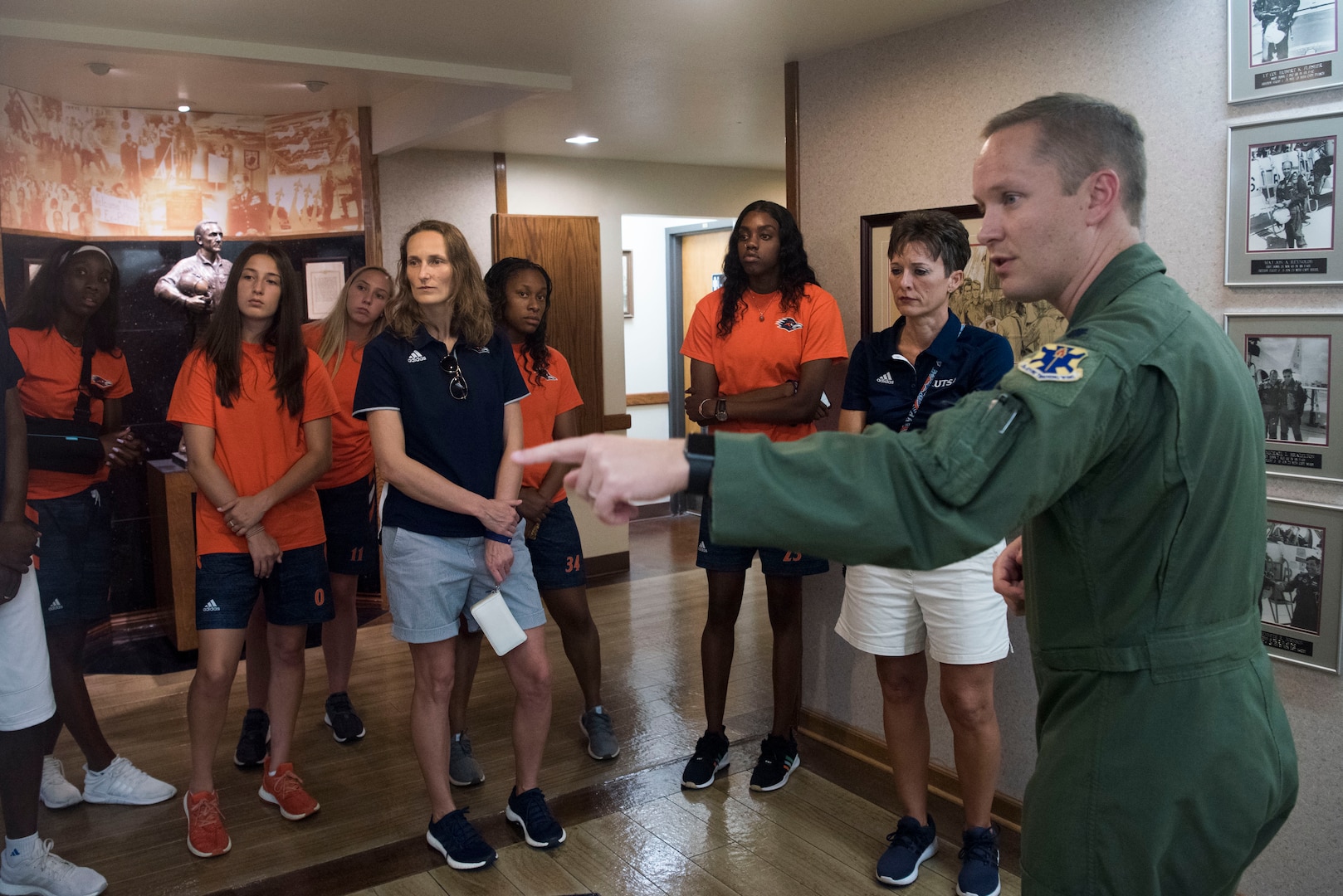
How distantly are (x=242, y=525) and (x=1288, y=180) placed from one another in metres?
2.85

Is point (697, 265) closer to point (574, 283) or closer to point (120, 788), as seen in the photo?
point (574, 283)

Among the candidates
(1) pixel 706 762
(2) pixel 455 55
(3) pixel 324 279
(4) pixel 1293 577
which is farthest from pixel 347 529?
(4) pixel 1293 577

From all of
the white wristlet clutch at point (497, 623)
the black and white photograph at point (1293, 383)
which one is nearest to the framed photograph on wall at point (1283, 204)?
the black and white photograph at point (1293, 383)

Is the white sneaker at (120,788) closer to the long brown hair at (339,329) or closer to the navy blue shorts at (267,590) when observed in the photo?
the navy blue shorts at (267,590)

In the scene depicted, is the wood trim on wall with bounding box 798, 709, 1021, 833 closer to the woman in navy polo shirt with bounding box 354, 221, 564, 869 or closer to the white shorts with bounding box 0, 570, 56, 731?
the woman in navy polo shirt with bounding box 354, 221, 564, 869

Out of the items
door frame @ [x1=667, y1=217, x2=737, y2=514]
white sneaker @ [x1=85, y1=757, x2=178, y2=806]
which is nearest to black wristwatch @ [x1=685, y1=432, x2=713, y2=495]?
white sneaker @ [x1=85, y1=757, x2=178, y2=806]

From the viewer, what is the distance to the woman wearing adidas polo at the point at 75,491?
322cm

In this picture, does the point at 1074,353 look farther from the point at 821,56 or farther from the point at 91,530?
the point at 91,530

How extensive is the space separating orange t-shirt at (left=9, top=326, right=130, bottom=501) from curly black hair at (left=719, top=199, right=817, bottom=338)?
218 cm

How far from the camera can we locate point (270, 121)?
506 cm

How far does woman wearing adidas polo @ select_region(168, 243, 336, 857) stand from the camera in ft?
9.76

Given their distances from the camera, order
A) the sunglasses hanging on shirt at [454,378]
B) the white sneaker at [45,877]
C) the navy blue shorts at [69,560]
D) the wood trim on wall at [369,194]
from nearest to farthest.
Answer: the white sneaker at [45,877] < the sunglasses hanging on shirt at [454,378] < the navy blue shorts at [69,560] < the wood trim on wall at [369,194]

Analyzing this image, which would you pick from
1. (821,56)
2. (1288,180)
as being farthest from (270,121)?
(1288,180)

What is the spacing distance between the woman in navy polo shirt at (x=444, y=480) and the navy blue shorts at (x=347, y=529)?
0.94 m
